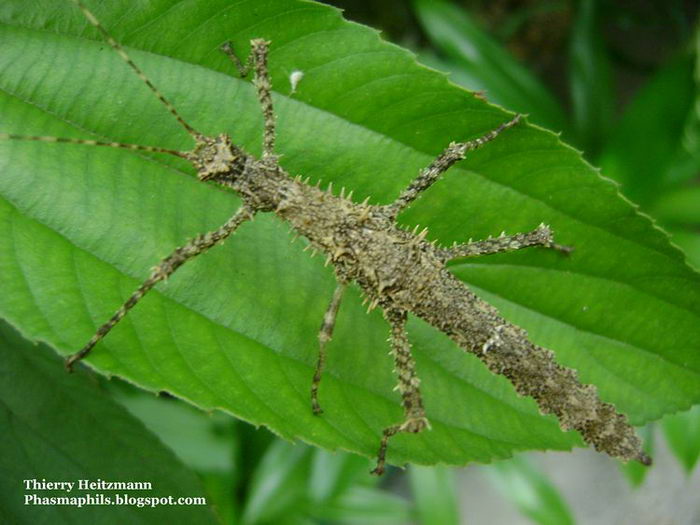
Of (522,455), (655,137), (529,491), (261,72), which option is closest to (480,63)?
(655,137)

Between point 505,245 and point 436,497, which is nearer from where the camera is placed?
point 505,245

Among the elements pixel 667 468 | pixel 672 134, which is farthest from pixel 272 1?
pixel 667 468

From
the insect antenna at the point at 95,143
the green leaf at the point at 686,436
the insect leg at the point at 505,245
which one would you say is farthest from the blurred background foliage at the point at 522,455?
the insect antenna at the point at 95,143

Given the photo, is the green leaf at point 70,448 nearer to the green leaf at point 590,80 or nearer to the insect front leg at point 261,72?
the insect front leg at point 261,72

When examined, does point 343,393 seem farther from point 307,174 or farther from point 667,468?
point 667,468

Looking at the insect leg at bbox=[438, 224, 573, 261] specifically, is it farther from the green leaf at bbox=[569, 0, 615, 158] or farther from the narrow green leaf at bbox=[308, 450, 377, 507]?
the green leaf at bbox=[569, 0, 615, 158]

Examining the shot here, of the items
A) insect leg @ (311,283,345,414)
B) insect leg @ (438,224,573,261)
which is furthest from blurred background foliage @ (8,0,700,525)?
insect leg @ (438,224,573,261)

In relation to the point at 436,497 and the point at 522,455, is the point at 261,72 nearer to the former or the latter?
the point at 436,497
